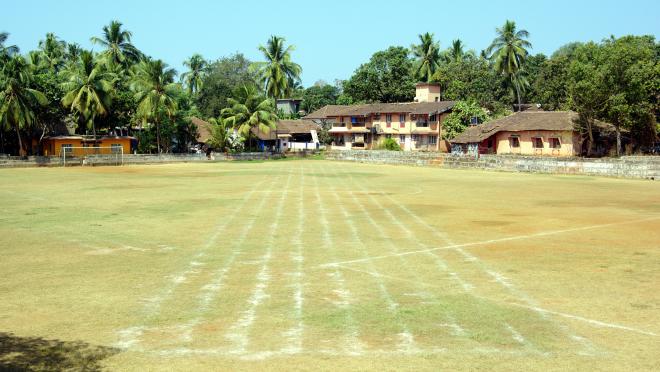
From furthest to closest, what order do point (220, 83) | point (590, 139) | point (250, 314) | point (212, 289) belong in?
point (220, 83)
point (590, 139)
point (212, 289)
point (250, 314)

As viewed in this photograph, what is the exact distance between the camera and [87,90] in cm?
6794

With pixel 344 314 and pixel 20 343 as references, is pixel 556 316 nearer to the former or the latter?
pixel 344 314

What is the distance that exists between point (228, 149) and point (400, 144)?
25.0 metres

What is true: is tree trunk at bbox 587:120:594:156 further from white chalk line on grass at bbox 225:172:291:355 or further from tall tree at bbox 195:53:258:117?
white chalk line on grass at bbox 225:172:291:355

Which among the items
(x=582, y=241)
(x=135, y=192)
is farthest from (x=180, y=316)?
(x=135, y=192)

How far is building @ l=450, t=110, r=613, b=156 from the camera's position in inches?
2746

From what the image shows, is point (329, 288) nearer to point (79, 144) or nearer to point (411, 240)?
point (411, 240)

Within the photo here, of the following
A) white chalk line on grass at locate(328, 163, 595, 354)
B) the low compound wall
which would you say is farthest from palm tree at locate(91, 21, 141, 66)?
white chalk line on grass at locate(328, 163, 595, 354)

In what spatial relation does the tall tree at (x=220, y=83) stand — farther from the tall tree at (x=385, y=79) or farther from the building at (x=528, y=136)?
the building at (x=528, y=136)

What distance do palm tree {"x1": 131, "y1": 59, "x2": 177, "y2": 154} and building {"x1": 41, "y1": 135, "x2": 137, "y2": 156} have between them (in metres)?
4.76

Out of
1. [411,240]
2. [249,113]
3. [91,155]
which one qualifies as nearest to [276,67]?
[249,113]

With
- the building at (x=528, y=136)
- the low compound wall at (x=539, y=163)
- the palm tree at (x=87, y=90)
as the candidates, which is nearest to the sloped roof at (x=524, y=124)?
the building at (x=528, y=136)

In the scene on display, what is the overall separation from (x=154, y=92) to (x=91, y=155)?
11.8m

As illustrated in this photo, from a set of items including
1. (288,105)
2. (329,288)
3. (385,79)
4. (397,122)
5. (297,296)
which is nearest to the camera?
(297,296)
